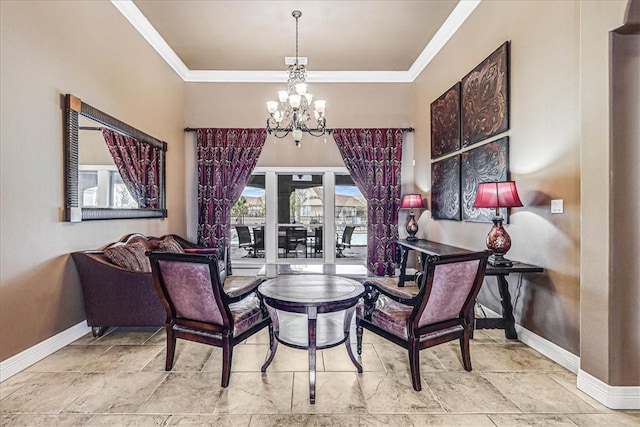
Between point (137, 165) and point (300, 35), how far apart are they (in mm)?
2838

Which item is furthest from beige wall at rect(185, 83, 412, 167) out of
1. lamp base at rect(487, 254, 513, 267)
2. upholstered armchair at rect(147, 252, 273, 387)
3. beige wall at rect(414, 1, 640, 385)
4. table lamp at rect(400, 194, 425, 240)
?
upholstered armchair at rect(147, 252, 273, 387)

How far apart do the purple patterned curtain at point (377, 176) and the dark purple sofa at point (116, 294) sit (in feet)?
12.0

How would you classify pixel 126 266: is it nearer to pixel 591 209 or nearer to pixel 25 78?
pixel 25 78

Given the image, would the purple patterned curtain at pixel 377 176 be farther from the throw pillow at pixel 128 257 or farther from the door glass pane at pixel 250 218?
the throw pillow at pixel 128 257

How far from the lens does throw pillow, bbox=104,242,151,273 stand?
10.7 ft

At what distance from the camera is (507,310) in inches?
122

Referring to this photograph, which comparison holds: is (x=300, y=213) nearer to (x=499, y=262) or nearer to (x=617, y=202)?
(x=499, y=262)

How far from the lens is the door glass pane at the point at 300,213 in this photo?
6086mm

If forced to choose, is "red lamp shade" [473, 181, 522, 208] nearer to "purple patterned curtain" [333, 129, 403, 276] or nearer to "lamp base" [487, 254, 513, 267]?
"lamp base" [487, 254, 513, 267]

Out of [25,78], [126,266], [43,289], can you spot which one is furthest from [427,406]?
[25,78]

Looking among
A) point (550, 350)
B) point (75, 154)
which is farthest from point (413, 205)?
point (75, 154)

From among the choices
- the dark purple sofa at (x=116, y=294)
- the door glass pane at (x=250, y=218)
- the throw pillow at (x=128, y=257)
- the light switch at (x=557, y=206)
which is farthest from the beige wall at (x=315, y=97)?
the light switch at (x=557, y=206)

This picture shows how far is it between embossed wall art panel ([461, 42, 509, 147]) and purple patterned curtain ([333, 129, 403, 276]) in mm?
1834

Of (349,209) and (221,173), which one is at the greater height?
(221,173)
